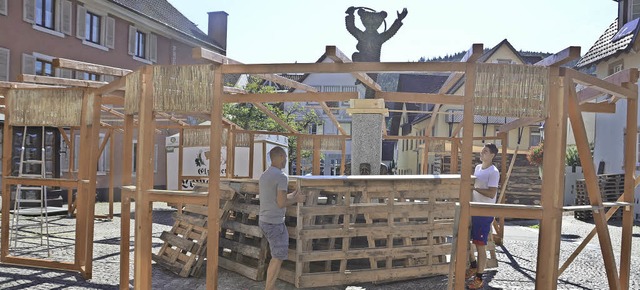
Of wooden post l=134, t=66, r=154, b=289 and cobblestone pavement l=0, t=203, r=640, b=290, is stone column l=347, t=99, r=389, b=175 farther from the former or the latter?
wooden post l=134, t=66, r=154, b=289

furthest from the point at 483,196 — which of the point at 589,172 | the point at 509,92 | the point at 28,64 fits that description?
the point at 28,64

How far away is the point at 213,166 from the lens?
222 inches

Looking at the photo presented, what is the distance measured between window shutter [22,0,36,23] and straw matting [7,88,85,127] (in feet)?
46.1

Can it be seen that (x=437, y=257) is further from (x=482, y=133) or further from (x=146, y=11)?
(x=482, y=133)

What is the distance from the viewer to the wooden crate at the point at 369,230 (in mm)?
7309

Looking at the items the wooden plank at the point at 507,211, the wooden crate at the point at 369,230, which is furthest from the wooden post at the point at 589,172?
the wooden crate at the point at 369,230

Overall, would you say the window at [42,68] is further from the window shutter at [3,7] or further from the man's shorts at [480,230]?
the man's shorts at [480,230]

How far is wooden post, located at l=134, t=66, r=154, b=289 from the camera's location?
19.1 ft

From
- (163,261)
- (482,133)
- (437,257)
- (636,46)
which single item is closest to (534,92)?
(437,257)

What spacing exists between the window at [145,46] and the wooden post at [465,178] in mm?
23952

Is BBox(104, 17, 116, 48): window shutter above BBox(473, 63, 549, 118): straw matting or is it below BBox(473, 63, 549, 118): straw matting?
above

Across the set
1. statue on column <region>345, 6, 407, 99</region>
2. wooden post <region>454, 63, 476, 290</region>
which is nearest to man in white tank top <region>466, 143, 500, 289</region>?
wooden post <region>454, 63, 476, 290</region>

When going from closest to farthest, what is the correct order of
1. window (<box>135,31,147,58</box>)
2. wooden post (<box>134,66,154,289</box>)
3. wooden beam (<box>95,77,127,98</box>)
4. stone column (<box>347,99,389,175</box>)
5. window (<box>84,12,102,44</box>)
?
wooden post (<box>134,66,154,289</box>)
wooden beam (<box>95,77,127,98</box>)
stone column (<box>347,99,389,175</box>)
window (<box>84,12,102,44</box>)
window (<box>135,31,147,58</box>)

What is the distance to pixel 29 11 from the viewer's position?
824 inches
